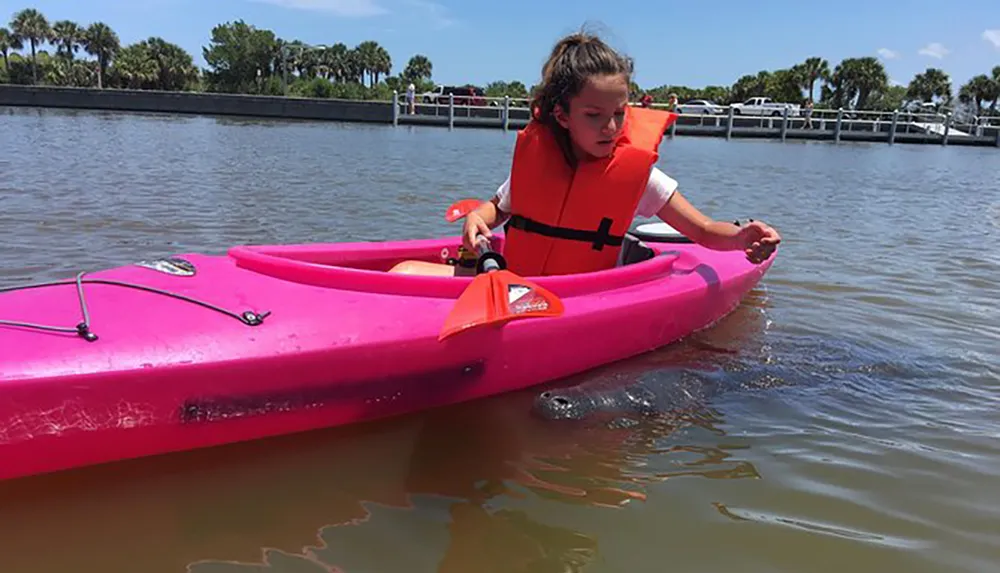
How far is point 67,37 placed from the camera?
46875mm

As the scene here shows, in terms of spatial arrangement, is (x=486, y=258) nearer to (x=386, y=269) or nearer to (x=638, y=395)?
(x=638, y=395)

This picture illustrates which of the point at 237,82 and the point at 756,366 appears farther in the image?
the point at 237,82

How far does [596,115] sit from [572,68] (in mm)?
196

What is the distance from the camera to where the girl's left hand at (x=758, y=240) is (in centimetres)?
266

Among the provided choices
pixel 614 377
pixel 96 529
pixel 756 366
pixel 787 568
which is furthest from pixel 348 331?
pixel 756 366

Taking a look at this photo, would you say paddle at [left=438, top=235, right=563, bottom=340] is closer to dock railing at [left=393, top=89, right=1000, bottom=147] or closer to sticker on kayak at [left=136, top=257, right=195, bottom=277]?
sticker on kayak at [left=136, top=257, right=195, bottom=277]

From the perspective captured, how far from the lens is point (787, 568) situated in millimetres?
1749

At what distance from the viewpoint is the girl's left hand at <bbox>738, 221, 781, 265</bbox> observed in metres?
2.66

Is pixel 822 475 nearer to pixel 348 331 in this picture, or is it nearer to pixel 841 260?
pixel 348 331

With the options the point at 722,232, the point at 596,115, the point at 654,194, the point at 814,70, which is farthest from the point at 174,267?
the point at 814,70

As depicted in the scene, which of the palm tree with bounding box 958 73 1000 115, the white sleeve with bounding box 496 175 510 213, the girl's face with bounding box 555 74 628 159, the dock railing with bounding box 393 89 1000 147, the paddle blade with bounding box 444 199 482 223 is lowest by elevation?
the paddle blade with bounding box 444 199 482 223

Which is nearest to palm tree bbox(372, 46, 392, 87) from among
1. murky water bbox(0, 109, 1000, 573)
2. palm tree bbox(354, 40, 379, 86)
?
palm tree bbox(354, 40, 379, 86)

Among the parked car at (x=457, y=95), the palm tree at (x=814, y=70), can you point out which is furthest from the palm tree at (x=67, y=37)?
the palm tree at (x=814, y=70)

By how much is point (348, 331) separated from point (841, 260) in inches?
175
